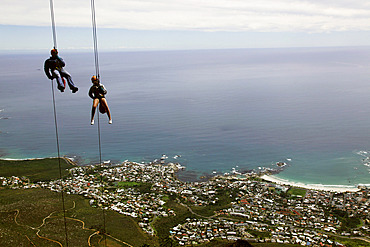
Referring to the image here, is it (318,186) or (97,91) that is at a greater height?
(97,91)

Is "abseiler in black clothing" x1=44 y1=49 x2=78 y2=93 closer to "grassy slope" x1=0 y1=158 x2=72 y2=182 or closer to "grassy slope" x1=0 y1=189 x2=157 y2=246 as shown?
"grassy slope" x1=0 y1=189 x2=157 y2=246

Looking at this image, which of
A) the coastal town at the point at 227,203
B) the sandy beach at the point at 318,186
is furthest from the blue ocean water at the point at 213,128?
the coastal town at the point at 227,203

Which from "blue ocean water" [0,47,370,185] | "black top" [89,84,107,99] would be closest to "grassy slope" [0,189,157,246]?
"blue ocean water" [0,47,370,185]

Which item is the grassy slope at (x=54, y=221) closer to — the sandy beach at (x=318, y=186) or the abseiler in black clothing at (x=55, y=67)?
the abseiler in black clothing at (x=55, y=67)

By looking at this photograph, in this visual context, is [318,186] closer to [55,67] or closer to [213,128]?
[213,128]

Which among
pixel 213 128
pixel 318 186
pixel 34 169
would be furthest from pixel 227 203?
pixel 213 128

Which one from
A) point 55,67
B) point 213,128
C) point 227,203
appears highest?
point 55,67

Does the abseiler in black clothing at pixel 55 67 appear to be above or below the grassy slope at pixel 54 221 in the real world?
above

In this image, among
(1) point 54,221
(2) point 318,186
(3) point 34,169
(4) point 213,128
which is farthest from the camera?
(4) point 213,128

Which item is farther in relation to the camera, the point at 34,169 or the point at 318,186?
the point at 34,169
